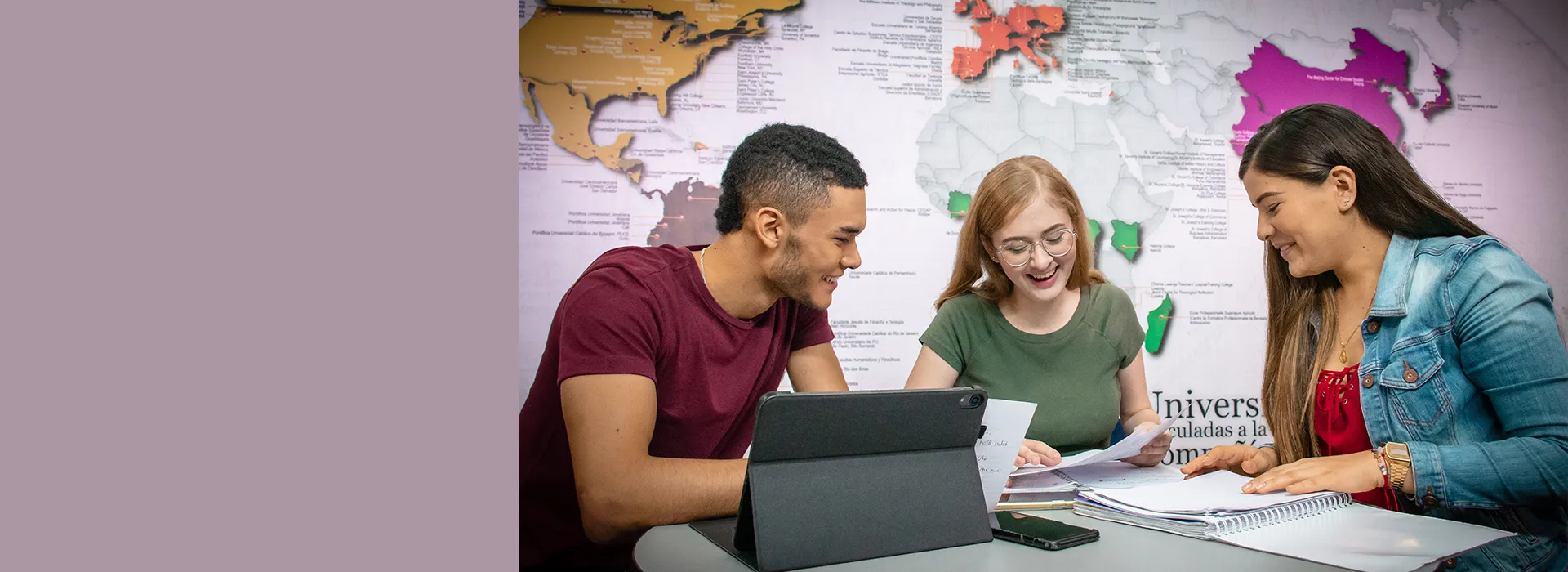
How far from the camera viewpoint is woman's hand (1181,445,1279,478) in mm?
1502

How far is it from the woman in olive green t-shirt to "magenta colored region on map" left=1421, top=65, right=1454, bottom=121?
1976mm

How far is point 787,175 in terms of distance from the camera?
5.47 feet

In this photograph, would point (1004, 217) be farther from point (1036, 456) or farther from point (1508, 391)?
point (1508, 391)

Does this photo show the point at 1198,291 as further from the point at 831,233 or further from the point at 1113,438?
the point at 831,233

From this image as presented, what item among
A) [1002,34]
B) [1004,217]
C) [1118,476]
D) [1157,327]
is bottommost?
[1118,476]

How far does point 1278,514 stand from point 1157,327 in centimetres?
200

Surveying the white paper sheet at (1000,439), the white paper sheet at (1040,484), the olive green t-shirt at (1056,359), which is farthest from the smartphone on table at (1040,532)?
the olive green t-shirt at (1056,359)

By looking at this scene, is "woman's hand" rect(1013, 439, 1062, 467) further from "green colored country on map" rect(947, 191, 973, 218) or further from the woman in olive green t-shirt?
"green colored country on map" rect(947, 191, 973, 218)

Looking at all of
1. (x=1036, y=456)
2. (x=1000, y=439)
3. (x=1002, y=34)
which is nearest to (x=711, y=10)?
(x=1002, y=34)

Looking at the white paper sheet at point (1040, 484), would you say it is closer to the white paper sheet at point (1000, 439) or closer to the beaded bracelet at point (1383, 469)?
the white paper sheet at point (1000, 439)

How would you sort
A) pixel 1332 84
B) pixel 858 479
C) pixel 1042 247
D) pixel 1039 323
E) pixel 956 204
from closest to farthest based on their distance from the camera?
pixel 858 479, pixel 1042 247, pixel 1039 323, pixel 956 204, pixel 1332 84

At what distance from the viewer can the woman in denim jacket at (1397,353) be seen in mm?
1295

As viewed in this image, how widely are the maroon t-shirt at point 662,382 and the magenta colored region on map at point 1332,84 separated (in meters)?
2.30

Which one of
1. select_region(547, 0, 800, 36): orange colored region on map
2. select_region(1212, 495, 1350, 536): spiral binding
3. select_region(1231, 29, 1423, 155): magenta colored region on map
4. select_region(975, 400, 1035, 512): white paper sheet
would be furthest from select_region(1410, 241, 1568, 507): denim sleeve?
select_region(547, 0, 800, 36): orange colored region on map
